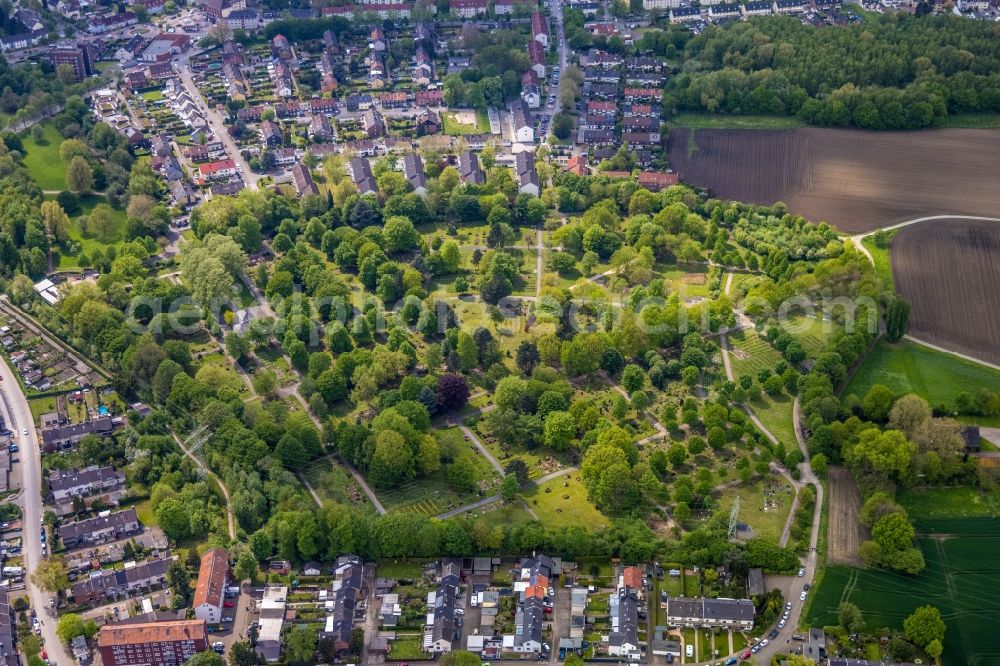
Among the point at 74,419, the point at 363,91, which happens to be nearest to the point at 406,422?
the point at 74,419

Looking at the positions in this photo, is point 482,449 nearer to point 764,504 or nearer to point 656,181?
point 764,504

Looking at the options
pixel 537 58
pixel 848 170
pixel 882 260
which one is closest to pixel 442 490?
pixel 882 260

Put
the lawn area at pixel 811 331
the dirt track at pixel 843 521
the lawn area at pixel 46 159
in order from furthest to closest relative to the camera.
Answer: the lawn area at pixel 46 159 < the lawn area at pixel 811 331 < the dirt track at pixel 843 521

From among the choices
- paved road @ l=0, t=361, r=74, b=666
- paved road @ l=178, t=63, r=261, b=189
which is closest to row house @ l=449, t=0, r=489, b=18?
paved road @ l=178, t=63, r=261, b=189

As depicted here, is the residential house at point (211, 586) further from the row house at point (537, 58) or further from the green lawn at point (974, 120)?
the green lawn at point (974, 120)

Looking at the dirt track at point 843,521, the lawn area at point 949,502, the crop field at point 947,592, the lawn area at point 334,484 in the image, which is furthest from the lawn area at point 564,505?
the lawn area at point 949,502

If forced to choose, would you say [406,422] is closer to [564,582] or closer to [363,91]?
[564,582]

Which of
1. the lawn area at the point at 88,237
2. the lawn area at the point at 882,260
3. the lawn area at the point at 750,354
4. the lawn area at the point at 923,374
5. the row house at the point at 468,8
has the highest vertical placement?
the row house at the point at 468,8
